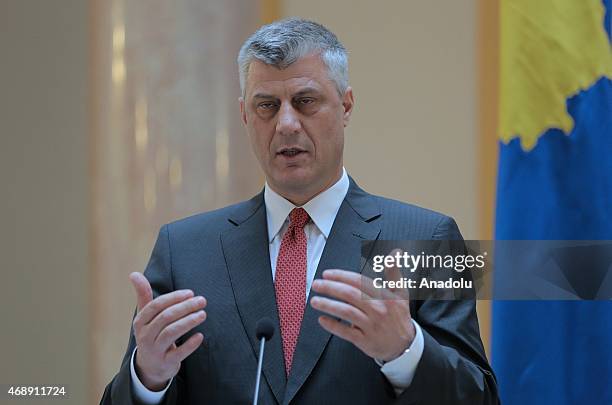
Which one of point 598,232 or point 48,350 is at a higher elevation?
point 598,232

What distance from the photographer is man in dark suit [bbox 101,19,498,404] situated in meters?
2.29

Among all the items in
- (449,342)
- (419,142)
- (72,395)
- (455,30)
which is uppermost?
(455,30)

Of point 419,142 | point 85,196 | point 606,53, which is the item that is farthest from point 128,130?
point 606,53

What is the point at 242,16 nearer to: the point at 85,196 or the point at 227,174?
the point at 227,174

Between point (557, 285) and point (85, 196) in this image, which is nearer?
point (557, 285)

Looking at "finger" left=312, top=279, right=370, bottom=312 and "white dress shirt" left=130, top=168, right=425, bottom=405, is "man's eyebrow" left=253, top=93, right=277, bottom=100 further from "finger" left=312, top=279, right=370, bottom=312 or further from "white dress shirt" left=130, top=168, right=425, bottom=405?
"finger" left=312, top=279, right=370, bottom=312

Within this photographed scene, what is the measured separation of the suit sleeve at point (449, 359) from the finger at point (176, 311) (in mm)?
538

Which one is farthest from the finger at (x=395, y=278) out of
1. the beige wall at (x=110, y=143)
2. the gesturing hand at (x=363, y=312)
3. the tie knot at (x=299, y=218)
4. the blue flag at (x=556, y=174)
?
the beige wall at (x=110, y=143)

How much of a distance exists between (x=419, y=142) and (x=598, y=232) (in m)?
1.54

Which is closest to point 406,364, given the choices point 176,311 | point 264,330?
point 264,330

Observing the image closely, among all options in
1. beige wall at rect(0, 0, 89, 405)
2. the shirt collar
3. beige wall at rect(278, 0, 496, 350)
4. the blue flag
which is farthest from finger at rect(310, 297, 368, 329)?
beige wall at rect(0, 0, 89, 405)

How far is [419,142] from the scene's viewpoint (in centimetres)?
470

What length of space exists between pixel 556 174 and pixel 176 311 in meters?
1.66

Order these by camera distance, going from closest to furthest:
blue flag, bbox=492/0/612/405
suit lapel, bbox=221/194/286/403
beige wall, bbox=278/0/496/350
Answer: suit lapel, bbox=221/194/286/403 < blue flag, bbox=492/0/612/405 < beige wall, bbox=278/0/496/350
